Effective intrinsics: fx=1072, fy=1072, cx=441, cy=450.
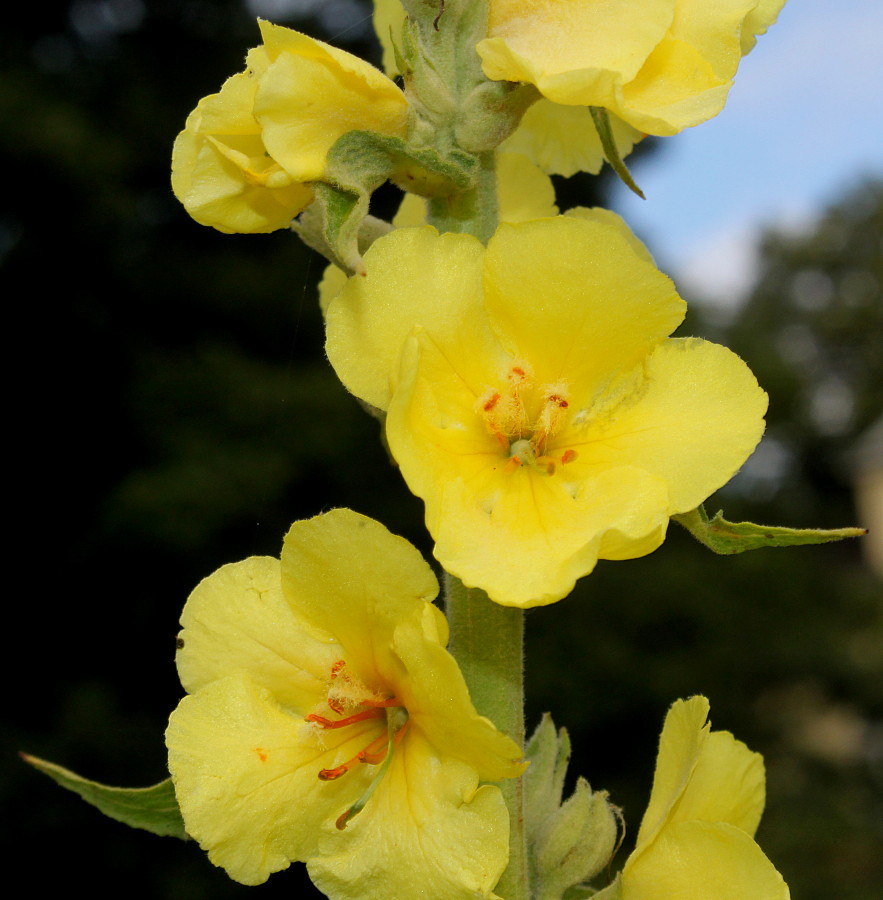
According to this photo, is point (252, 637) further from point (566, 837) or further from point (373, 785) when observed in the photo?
point (566, 837)

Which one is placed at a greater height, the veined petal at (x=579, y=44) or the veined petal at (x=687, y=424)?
the veined petal at (x=579, y=44)

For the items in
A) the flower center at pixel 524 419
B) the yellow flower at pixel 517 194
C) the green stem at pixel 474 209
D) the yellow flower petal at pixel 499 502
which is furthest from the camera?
the yellow flower at pixel 517 194

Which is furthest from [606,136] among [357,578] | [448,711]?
[448,711]

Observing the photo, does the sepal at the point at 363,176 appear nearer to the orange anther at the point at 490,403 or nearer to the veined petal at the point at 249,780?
the orange anther at the point at 490,403

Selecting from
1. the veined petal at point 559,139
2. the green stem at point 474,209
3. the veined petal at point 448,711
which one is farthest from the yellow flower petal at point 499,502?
the veined petal at point 559,139

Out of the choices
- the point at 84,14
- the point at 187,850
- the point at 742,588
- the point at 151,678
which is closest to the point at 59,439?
the point at 151,678

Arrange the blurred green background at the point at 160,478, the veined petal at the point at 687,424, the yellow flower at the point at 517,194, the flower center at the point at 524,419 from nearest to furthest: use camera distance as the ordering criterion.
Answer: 1. the veined petal at the point at 687,424
2. the flower center at the point at 524,419
3. the yellow flower at the point at 517,194
4. the blurred green background at the point at 160,478

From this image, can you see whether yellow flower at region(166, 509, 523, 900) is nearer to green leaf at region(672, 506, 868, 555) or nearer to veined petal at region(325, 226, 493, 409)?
veined petal at region(325, 226, 493, 409)
